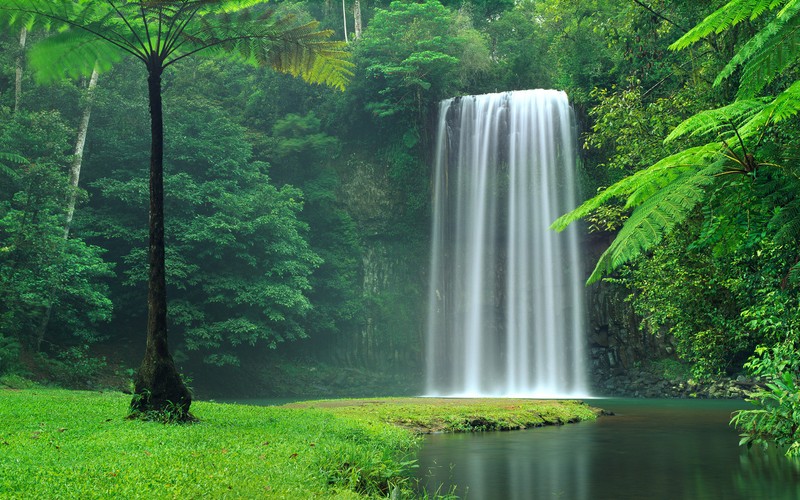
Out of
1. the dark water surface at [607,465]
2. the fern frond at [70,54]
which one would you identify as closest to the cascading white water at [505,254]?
the dark water surface at [607,465]

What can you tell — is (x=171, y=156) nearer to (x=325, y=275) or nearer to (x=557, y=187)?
(x=325, y=275)

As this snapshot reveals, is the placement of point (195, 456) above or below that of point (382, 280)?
below

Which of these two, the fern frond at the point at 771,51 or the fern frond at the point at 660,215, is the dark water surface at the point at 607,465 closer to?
the fern frond at the point at 660,215

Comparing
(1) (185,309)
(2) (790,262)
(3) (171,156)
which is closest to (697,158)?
(2) (790,262)

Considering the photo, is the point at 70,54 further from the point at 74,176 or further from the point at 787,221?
the point at 74,176

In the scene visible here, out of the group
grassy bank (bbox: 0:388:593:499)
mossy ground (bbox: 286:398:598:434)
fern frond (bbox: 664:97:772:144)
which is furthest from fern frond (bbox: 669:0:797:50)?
mossy ground (bbox: 286:398:598:434)

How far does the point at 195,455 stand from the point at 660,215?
16.7ft

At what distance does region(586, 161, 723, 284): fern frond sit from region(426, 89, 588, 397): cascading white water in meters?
23.1

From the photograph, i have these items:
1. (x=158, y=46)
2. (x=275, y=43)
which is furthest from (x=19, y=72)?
(x=275, y=43)

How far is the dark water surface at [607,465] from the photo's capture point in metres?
7.80

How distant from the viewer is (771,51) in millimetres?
6121

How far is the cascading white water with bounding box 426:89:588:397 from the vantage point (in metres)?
29.4

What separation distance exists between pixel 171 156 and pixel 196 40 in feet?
59.1

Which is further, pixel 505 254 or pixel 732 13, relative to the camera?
pixel 505 254
